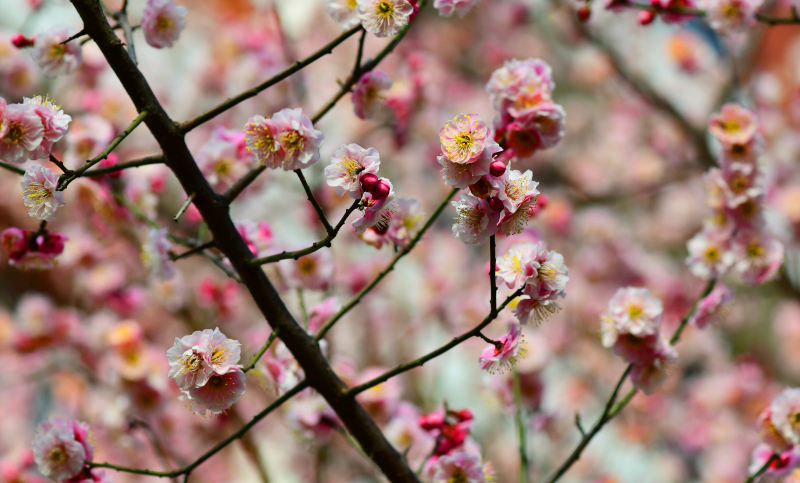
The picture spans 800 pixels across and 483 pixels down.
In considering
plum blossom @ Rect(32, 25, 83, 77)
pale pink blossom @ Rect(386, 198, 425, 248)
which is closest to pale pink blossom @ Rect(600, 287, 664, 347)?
pale pink blossom @ Rect(386, 198, 425, 248)

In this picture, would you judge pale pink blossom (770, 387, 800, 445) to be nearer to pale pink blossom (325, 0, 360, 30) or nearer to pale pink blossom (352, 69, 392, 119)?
pale pink blossom (352, 69, 392, 119)

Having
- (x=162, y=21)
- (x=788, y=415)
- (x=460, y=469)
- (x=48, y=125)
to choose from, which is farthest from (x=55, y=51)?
(x=788, y=415)

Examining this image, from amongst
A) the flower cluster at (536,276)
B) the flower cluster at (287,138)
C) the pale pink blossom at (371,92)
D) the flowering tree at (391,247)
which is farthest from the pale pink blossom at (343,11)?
the flower cluster at (536,276)

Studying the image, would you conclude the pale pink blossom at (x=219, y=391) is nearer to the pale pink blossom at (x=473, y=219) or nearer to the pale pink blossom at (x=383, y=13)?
the pale pink blossom at (x=473, y=219)

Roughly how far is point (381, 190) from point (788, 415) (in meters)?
1.60

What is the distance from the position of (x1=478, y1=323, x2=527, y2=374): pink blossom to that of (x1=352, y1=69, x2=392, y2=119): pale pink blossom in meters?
0.87

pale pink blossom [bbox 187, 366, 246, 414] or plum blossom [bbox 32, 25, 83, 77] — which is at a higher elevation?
plum blossom [bbox 32, 25, 83, 77]

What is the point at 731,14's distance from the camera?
7.16 feet

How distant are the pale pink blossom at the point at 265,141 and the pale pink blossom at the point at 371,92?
1.79 feet

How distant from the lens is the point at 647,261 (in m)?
5.76

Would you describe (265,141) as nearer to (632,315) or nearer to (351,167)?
(351,167)

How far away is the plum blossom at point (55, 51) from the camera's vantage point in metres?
1.79

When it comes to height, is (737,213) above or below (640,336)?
above

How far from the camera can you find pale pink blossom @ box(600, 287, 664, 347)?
1758mm
